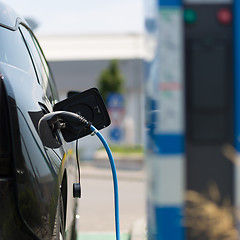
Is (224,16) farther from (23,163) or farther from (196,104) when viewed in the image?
(23,163)

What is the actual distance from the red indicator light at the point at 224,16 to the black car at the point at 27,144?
0.75 meters

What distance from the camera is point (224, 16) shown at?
2.71m

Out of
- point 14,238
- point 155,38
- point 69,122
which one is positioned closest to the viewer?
point 14,238

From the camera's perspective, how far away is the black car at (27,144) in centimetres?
205

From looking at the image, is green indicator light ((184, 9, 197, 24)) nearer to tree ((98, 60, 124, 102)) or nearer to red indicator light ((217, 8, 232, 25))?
red indicator light ((217, 8, 232, 25))

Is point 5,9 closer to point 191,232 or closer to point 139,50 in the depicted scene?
point 191,232

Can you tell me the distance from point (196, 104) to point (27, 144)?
3.02 feet

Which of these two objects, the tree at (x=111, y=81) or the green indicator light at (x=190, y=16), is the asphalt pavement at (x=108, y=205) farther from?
the tree at (x=111, y=81)

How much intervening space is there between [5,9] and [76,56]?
110 ft

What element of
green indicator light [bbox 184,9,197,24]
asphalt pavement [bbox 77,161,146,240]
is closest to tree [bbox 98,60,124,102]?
asphalt pavement [bbox 77,161,146,240]

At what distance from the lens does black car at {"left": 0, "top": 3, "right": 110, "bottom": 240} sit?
80.8 inches

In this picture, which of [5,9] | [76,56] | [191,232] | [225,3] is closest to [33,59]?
[5,9]

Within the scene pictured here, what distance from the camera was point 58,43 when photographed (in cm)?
3878

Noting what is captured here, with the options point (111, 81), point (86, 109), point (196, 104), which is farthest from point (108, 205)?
point (111, 81)
